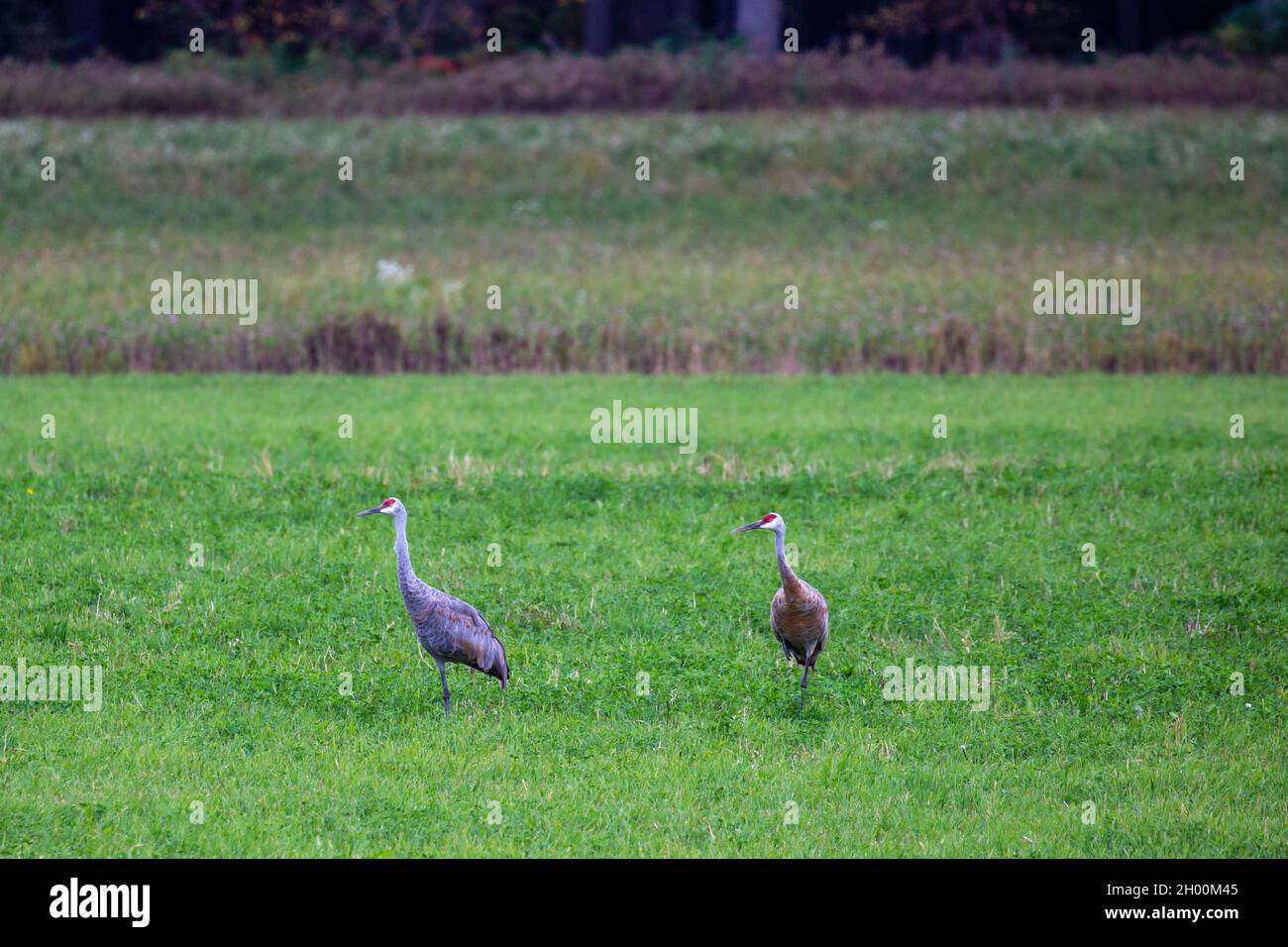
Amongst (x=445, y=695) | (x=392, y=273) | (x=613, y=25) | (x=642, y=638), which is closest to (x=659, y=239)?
(x=392, y=273)

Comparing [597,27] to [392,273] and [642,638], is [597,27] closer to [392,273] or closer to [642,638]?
[392,273]

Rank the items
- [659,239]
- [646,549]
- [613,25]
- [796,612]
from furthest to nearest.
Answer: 1. [613,25]
2. [659,239]
3. [646,549]
4. [796,612]

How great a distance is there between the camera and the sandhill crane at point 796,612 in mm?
11359

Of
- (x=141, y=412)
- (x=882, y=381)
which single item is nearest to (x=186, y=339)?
(x=141, y=412)

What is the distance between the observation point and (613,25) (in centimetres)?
6812

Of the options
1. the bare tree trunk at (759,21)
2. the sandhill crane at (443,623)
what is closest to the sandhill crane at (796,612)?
the sandhill crane at (443,623)

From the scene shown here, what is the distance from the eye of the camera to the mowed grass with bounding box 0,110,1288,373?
98.0 ft

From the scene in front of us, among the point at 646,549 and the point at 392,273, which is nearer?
the point at 646,549

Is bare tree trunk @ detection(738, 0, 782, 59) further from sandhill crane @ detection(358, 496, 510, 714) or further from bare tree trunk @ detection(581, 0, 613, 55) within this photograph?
sandhill crane @ detection(358, 496, 510, 714)

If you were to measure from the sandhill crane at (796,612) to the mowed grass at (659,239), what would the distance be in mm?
18248

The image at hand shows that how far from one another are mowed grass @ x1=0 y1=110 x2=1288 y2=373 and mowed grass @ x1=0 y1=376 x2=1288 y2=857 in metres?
7.16

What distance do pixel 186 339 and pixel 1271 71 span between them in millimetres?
44672

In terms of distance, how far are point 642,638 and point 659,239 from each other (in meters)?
32.1
